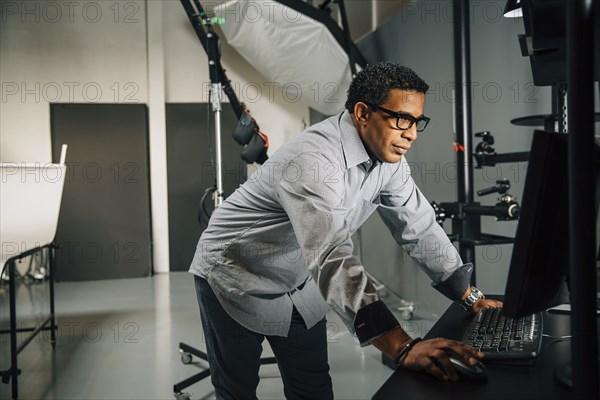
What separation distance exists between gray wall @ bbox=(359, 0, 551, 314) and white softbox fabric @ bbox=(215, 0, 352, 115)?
402mm

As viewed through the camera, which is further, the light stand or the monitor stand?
the light stand

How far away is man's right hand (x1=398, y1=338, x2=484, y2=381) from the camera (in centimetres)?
88

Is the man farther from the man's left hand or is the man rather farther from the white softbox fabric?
the white softbox fabric

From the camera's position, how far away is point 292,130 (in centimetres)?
648

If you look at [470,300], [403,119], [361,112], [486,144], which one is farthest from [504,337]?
[486,144]

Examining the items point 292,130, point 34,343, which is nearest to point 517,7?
point 34,343

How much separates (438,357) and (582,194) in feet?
1.19

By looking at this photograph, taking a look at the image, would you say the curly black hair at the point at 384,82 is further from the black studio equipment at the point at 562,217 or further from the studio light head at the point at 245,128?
the studio light head at the point at 245,128

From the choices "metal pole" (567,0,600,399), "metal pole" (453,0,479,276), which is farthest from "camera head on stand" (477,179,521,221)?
"metal pole" (567,0,600,399)

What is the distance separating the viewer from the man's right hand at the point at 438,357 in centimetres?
88

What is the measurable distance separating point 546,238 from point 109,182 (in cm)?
555

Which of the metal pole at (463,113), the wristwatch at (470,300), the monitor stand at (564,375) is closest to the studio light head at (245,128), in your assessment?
the metal pole at (463,113)

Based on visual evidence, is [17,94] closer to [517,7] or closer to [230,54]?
[230,54]

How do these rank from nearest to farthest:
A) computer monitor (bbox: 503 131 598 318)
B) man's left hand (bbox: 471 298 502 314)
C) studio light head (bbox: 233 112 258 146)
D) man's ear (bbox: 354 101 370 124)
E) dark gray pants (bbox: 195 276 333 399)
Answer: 1. computer monitor (bbox: 503 131 598 318)
2. man's left hand (bbox: 471 298 502 314)
3. man's ear (bbox: 354 101 370 124)
4. dark gray pants (bbox: 195 276 333 399)
5. studio light head (bbox: 233 112 258 146)
